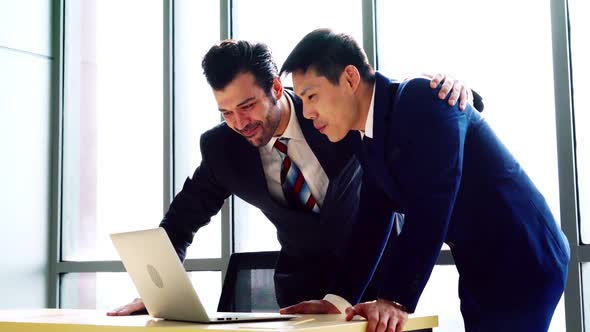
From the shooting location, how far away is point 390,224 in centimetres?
213

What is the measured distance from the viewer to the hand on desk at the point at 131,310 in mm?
2225

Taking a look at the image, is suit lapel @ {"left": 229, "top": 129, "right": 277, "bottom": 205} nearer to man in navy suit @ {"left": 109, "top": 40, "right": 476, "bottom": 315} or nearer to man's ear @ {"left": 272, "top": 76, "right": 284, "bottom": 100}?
man in navy suit @ {"left": 109, "top": 40, "right": 476, "bottom": 315}

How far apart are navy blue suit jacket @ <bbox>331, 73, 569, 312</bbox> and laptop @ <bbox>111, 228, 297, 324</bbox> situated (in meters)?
0.35

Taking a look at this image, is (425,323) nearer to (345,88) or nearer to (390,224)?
(390,224)

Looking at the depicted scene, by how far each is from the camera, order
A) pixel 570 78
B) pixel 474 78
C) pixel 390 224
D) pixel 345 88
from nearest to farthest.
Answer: pixel 345 88, pixel 390 224, pixel 570 78, pixel 474 78

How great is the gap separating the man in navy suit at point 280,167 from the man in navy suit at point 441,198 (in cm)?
45

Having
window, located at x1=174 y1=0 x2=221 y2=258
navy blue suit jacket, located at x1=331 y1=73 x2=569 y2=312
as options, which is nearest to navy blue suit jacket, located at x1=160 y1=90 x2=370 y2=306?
navy blue suit jacket, located at x1=331 y1=73 x2=569 y2=312

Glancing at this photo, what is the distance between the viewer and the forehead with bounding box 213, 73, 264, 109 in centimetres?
250

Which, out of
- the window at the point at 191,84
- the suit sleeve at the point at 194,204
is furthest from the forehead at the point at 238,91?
the window at the point at 191,84

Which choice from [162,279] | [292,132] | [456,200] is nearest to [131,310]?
[162,279]

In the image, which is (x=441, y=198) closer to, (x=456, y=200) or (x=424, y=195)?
(x=424, y=195)

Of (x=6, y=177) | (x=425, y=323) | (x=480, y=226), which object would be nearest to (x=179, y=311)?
(x=425, y=323)

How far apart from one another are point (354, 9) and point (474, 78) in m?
0.78

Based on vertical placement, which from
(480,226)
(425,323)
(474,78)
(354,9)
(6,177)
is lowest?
(425,323)
